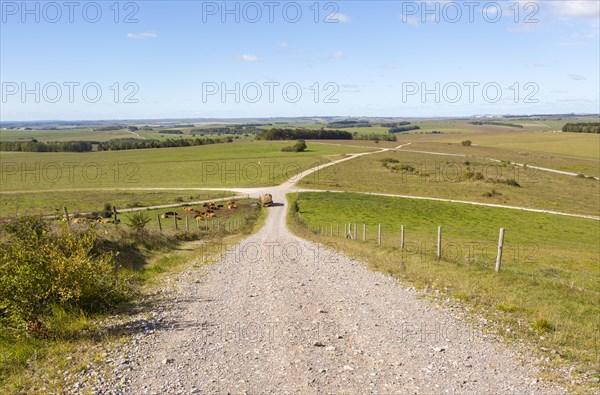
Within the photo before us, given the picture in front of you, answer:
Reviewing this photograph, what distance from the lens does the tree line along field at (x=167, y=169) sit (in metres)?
90.8

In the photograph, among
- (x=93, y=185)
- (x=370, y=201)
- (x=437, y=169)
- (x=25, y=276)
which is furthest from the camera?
(x=437, y=169)

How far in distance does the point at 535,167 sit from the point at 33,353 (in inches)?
5094

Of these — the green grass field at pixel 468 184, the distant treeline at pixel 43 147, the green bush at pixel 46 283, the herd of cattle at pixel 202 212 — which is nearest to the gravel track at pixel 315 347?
the green bush at pixel 46 283

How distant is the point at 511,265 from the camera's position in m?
24.3

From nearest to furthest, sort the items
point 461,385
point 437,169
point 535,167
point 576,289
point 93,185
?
point 461,385 < point 576,289 < point 93,185 < point 437,169 < point 535,167

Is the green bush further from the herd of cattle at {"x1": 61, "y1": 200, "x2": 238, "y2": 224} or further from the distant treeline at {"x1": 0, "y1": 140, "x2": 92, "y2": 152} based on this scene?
the distant treeline at {"x1": 0, "y1": 140, "x2": 92, "y2": 152}

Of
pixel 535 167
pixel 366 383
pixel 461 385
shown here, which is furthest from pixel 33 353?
pixel 535 167

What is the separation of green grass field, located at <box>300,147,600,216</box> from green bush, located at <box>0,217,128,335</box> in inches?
2627

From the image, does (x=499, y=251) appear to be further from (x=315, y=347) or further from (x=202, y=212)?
(x=202, y=212)

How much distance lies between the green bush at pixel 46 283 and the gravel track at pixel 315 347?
7.87ft

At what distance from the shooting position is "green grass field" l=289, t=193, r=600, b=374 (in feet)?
38.1

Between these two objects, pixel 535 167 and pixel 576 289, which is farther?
pixel 535 167

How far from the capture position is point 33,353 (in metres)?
9.73

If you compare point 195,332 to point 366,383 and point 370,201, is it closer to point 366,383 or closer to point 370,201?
point 366,383
